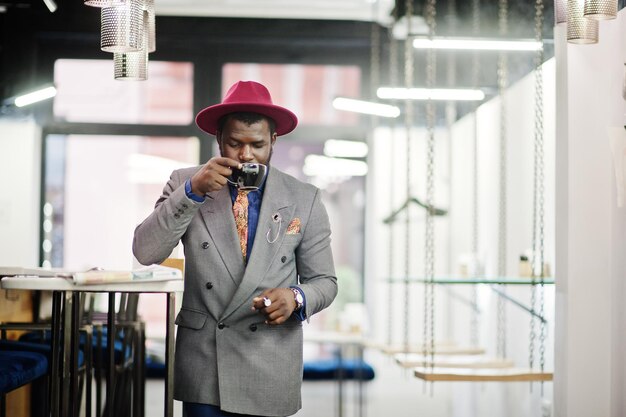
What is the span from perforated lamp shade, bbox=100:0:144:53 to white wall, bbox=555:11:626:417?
1957 mm

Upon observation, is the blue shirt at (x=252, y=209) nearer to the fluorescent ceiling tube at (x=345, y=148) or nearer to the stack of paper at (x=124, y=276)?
the stack of paper at (x=124, y=276)

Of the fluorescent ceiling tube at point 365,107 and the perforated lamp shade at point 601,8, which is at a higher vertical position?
the fluorescent ceiling tube at point 365,107

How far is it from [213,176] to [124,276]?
1.05 ft

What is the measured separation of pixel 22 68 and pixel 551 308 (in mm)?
5547

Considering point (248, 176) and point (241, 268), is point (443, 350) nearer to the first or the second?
point (241, 268)

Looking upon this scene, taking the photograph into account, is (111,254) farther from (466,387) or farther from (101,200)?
(466,387)

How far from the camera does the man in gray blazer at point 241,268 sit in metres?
2.52

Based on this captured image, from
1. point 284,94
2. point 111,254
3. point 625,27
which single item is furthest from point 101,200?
point 625,27

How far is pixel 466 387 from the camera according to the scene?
7.31 m

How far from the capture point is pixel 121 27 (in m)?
3.59

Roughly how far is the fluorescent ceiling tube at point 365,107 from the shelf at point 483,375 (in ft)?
12.7

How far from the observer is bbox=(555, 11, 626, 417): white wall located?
4352 millimetres

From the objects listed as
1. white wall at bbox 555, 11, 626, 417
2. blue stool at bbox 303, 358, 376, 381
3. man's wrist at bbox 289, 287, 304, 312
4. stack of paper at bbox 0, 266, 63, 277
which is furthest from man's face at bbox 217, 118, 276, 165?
blue stool at bbox 303, 358, 376, 381

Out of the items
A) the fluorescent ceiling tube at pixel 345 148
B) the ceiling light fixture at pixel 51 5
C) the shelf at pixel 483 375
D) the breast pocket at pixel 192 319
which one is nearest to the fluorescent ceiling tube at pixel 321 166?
the fluorescent ceiling tube at pixel 345 148
